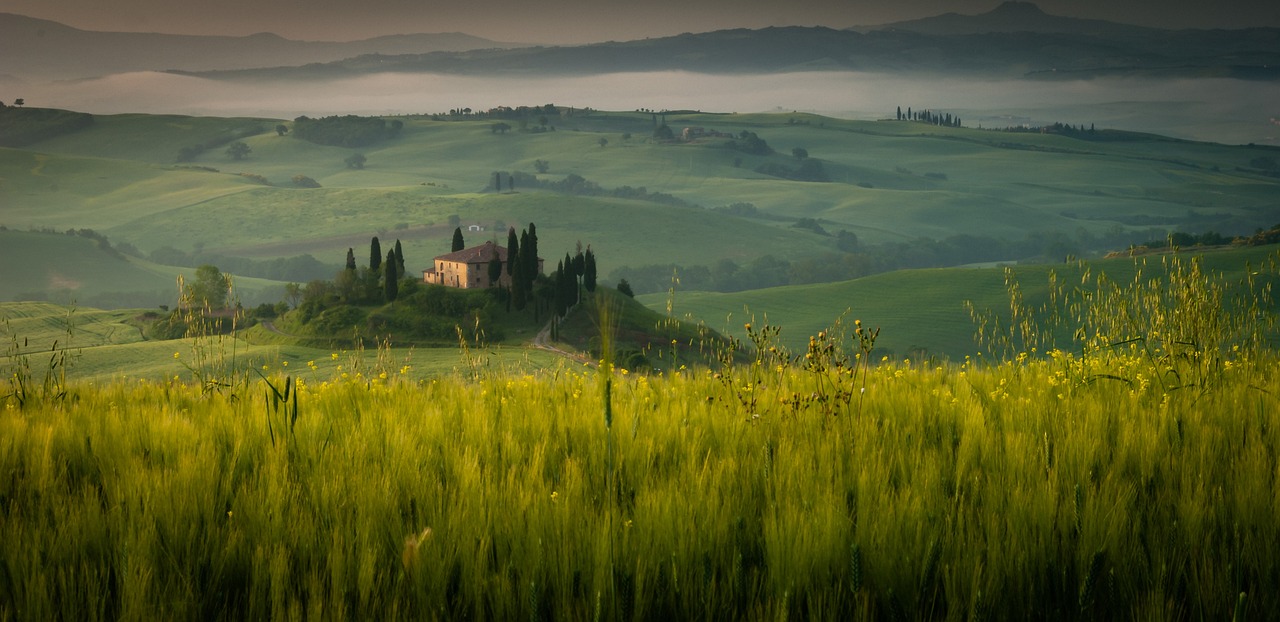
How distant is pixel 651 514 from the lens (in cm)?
304

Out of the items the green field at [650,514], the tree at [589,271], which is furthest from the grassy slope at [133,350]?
the green field at [650,514]

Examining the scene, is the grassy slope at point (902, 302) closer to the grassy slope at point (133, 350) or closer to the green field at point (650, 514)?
the grassy slope at point (133, 350)

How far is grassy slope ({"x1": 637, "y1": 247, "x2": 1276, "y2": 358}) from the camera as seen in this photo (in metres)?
144

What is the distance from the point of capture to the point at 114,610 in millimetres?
2590

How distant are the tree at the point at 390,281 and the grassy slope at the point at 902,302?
45.9 metres

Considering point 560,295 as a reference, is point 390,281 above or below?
above

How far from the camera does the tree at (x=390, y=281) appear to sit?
4889 inches

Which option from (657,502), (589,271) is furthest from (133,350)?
(657,502)

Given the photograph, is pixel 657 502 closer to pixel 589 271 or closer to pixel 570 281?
pixel 589 271

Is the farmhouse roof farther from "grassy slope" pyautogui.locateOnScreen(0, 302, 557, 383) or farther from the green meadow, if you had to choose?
the green meadow

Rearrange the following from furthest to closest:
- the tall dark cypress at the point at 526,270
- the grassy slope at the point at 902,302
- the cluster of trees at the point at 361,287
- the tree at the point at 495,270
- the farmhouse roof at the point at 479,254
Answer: the grassy slope at the point at 902,302 < the farmhouse roof at the point at 479,254 < the cluster of trees at the point at 361,287 < the tree at the point at 495,270 < the tall dark cypress at the point at 526,270

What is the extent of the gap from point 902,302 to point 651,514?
163 metres

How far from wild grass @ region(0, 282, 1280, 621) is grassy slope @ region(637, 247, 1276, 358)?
13175cm

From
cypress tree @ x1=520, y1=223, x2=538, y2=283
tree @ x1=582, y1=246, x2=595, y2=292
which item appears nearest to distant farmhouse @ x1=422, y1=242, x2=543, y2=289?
cypress tree @ x1=520, y1=223, x2=538, y2=283
